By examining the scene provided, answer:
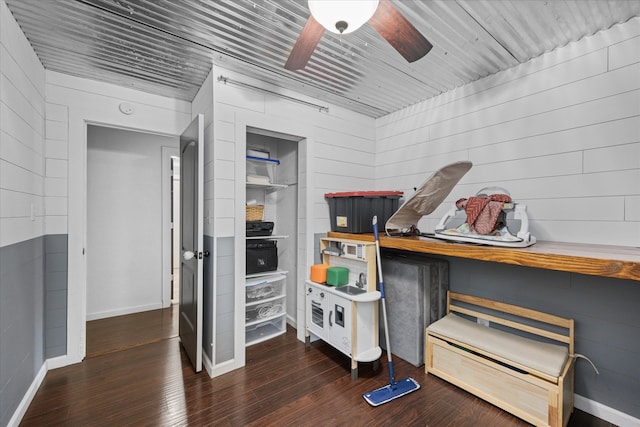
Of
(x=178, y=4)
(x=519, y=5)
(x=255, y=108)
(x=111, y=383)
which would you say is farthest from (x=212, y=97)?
(x=111, y=383)

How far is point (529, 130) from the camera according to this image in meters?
2.10

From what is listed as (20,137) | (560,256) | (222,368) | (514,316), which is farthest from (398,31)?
(222,368)

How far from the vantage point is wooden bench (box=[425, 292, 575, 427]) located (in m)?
1.62

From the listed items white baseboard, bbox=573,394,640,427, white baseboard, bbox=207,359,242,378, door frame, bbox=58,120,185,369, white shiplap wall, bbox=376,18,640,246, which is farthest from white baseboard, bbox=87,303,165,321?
white baseboard, bbox=573,394,640,427

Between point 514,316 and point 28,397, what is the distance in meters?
3.49

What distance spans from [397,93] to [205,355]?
3.01m

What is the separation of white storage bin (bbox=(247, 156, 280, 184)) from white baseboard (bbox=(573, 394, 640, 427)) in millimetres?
2922

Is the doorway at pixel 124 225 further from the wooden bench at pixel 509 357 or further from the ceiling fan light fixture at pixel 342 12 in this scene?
the wooden bench at pixel 509 357

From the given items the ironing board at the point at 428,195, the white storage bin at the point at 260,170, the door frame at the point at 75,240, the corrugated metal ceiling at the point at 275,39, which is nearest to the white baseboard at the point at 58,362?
the door frame at the point at 75,240

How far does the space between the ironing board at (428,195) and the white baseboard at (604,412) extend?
156cm

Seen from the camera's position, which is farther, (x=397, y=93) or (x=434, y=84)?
(x=397, y=93)

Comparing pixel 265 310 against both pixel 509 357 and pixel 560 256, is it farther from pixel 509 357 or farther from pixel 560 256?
pixel 560 256

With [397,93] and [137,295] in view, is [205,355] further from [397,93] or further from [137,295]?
[397,93]

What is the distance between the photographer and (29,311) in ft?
6.34
